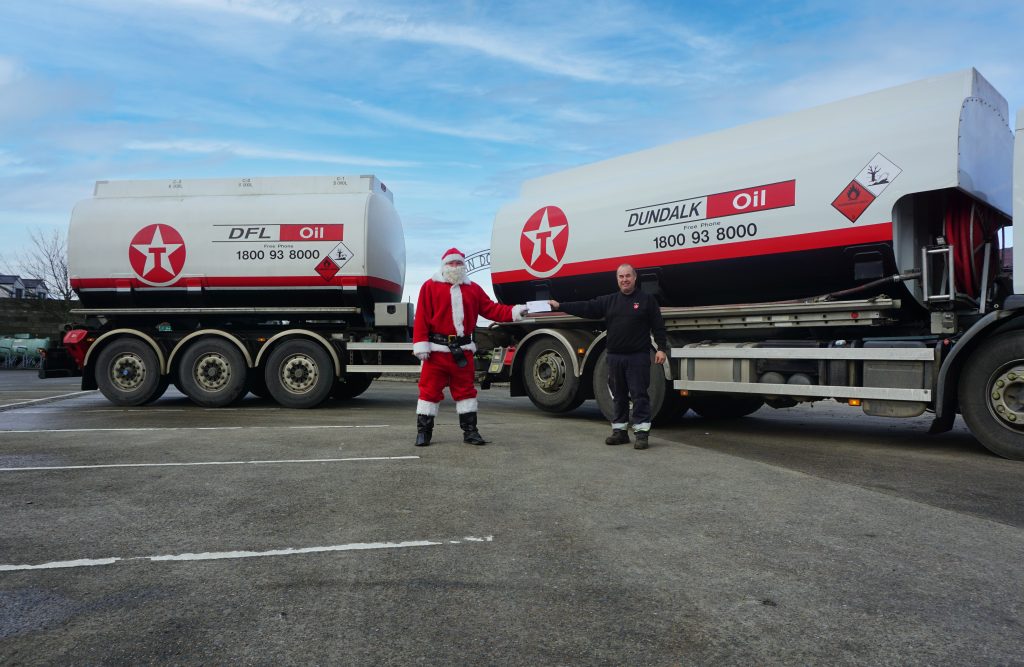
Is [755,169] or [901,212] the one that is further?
[755,169]

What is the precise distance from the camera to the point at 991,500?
4.55 meters

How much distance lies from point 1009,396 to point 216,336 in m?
10.0

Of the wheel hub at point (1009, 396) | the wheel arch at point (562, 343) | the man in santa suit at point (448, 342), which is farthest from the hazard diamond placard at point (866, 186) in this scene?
the wheel arch at point (562, 343)

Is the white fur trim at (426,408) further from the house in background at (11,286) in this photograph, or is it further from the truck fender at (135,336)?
the house in background at (11,286)

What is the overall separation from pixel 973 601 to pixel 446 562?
6.89ft

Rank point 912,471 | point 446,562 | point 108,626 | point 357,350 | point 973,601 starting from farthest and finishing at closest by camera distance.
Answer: point 357,350 → point 912,471 → point 446,562 → point 973,601 → point 108,626

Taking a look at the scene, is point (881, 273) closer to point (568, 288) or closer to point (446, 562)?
point (568, 288)

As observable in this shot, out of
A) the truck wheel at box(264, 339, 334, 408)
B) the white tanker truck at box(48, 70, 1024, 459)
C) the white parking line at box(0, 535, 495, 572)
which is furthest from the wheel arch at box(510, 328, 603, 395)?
the white parking line at box(0, 535, 495, 572)

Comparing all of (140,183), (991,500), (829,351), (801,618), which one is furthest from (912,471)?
(140,183)

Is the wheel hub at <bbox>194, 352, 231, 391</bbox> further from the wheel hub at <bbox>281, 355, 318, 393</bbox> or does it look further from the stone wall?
the stone wall

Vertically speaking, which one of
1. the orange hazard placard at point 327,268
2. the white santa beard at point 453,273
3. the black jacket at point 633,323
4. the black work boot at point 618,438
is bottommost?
the black work boot at point 618,438

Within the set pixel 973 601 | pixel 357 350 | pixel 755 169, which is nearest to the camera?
pixel 973 601

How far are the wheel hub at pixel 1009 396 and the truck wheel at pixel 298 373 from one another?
8.29 meters

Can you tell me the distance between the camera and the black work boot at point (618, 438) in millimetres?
6961
